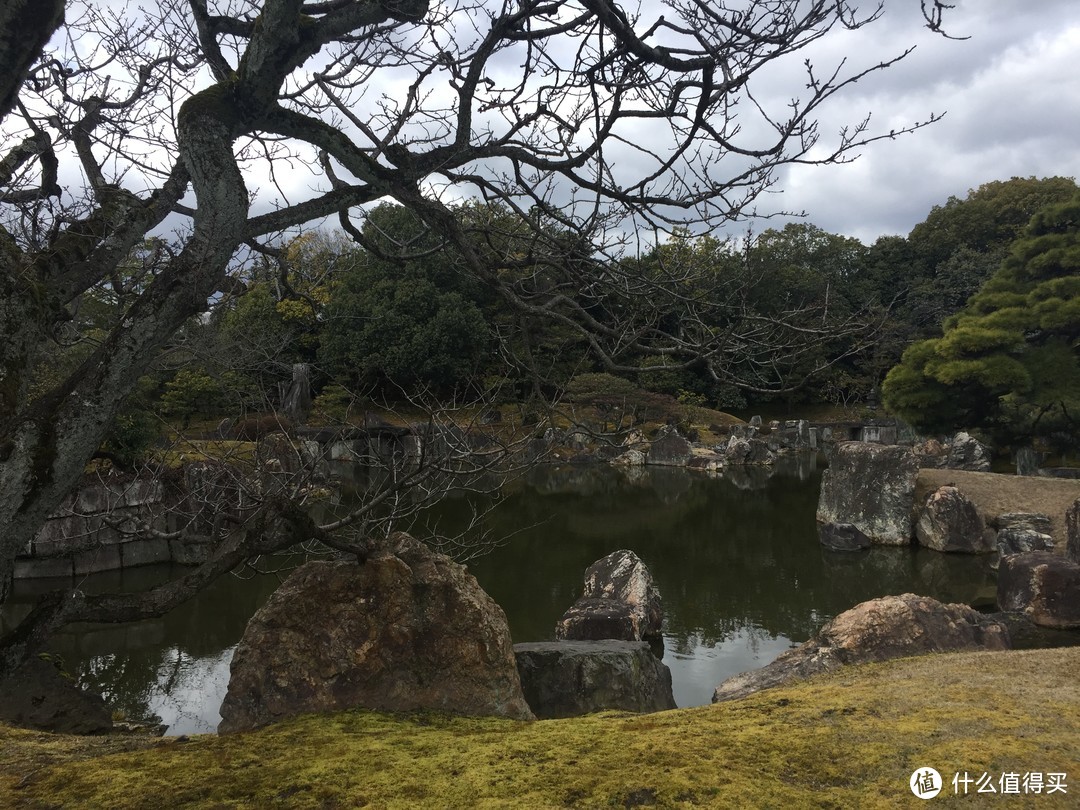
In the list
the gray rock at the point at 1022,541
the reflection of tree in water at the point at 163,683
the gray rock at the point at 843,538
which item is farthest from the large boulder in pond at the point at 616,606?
the gray rock at the point at 1022,541

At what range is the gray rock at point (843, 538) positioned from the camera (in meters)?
12.4

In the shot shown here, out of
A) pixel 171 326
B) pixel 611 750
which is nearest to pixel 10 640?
pixel 171 326

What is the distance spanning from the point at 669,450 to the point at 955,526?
13.7m

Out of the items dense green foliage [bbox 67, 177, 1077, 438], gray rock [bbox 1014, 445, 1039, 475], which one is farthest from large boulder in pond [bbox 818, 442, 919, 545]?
gray rock [bbox 1014, 445, 1039, 475]

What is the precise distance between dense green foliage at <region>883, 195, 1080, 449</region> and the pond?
4.20 meters

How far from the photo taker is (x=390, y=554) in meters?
4.09

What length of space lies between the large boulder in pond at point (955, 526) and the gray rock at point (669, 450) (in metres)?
12.9

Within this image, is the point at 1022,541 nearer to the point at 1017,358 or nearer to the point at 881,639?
the point at 881,639

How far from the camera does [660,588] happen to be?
33.4 feet

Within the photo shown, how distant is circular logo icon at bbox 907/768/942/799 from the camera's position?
227 cm

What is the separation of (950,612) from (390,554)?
14.6 feet

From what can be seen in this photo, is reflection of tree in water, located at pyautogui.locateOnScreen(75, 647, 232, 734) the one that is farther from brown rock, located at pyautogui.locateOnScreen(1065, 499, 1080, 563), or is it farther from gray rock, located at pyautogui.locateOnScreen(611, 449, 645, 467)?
gray rock, located at pyautogui.locateOnScreen(611, 449, 645, 467)

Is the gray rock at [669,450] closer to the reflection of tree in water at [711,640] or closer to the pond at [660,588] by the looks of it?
the pond at [660,588]

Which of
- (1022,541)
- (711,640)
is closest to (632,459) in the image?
(1022,541)
